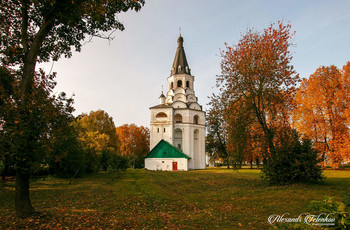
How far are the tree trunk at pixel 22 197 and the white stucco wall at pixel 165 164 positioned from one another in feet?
105

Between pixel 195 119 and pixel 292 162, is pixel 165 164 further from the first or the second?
pixel 292 162

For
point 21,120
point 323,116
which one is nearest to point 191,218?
point 21,120

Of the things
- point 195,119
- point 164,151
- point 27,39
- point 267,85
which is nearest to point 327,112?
point 267,85

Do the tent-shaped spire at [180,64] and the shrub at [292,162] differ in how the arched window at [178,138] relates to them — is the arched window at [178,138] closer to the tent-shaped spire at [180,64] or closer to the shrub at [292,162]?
the tent-shaped spire at [180,64]

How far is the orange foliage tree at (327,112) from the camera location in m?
27.0

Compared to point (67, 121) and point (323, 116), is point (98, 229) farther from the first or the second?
point (323, 116)

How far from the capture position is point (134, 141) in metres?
58.2

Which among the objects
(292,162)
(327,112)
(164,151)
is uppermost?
(327,112)

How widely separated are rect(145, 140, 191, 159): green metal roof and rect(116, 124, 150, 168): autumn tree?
16.9 meters

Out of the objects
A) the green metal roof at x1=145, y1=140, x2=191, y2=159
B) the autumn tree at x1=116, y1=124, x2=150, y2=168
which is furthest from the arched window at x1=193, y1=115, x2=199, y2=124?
the autumn tree at x1=116, y1=124, x2=150, y2=168

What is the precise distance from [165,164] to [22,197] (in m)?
32.2

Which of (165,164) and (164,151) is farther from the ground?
(164,151)

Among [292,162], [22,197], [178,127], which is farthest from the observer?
[178,127]

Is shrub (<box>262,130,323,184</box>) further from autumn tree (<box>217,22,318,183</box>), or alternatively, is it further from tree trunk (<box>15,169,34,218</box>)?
tree trunk (<box>15,169,34,218</box>)
